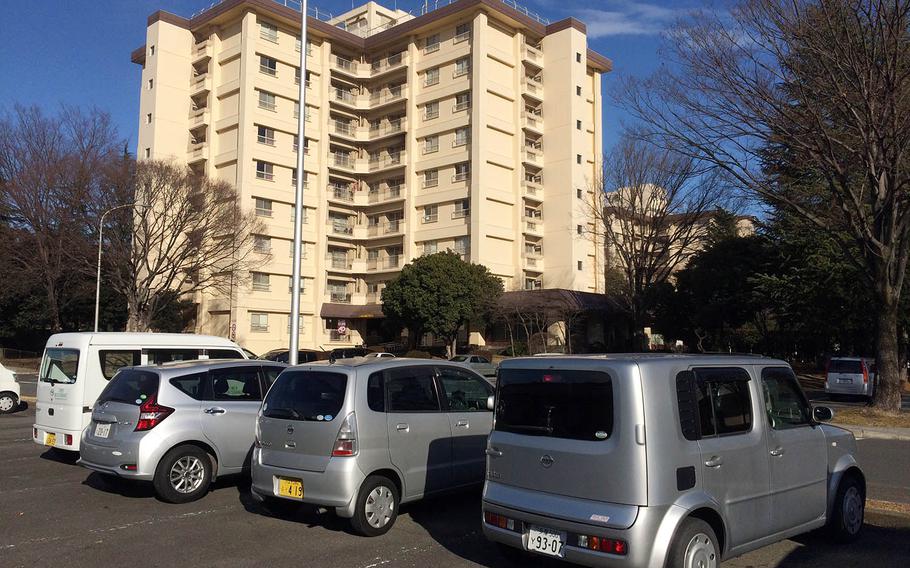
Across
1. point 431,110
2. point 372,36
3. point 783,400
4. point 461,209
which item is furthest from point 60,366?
point 372,36

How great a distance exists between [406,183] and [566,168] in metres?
12.4

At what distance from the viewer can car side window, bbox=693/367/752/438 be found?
5359 mm

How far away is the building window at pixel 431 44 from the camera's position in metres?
56.1

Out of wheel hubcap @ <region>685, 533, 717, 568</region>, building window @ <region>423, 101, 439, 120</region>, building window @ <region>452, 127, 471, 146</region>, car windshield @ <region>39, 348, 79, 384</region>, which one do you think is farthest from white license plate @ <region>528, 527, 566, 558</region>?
building window @ <region>423, 101, 439, 120</region>

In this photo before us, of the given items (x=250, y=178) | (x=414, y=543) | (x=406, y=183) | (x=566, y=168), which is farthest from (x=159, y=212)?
(x=414, y=543)

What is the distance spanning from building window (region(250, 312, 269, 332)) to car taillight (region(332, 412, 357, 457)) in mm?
47207

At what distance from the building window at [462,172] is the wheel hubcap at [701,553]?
160 ft

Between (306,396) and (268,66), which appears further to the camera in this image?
(268,66)

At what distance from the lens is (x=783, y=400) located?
6.18 m

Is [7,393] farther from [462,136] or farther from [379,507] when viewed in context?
[462,136]

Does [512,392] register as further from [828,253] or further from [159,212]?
[159,212]

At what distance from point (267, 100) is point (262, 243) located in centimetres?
1091

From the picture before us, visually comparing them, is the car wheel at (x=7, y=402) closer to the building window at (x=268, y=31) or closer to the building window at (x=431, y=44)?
the building window at (x=268, y=31)

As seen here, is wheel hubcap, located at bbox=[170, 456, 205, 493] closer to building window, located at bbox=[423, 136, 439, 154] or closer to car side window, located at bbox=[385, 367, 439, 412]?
car side window, located at bbox=[385, 367, 439, 412]
